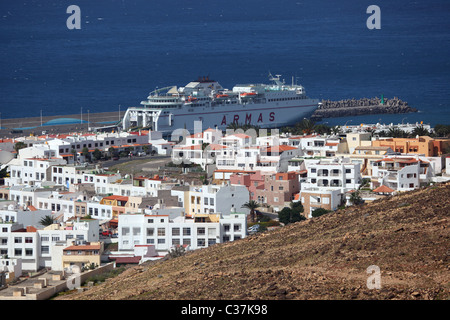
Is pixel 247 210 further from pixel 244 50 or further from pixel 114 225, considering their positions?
pixel 244 50

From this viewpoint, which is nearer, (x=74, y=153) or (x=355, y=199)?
(x=355, y=199)

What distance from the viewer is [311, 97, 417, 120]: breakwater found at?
331 feet

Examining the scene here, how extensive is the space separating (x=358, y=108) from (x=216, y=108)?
14.1 m

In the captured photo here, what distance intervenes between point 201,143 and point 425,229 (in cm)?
3847

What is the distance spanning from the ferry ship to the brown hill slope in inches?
2190

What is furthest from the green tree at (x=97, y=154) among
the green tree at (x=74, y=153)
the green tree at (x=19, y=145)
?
the green tree at (x=19, y=145)

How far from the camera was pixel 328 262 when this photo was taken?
25.7 m

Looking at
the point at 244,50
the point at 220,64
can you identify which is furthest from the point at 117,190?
the point at 244,50

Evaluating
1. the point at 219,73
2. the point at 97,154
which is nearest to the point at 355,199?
the point at 97,154

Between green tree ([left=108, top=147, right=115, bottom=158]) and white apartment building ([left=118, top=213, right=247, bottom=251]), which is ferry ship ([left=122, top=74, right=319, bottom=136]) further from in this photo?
white apartment building ([left=118, top=213, right=247, bottom=251])

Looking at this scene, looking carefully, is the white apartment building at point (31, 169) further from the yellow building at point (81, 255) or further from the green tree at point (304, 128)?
the yellow building at point (81, 255)

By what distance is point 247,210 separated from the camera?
46.2 meters

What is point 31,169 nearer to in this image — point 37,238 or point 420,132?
point 37,238

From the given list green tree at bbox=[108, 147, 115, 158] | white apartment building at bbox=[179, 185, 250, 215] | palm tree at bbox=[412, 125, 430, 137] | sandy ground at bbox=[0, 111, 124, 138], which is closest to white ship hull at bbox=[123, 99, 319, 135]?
sandy ground at bbox=[0, 111, 124, 138]
